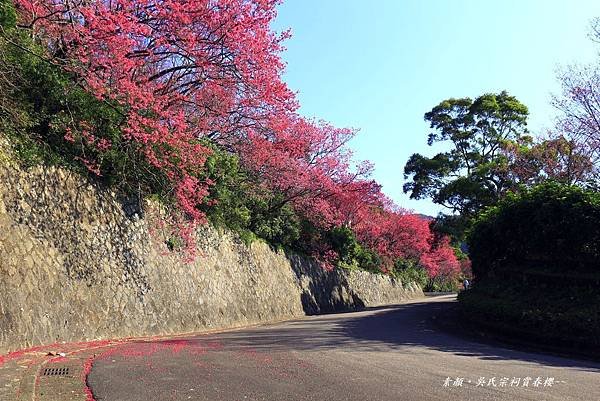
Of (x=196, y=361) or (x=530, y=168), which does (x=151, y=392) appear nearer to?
(x=196, y=361)

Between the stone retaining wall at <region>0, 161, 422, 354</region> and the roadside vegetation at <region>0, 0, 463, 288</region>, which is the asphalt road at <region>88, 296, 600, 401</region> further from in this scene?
the roadside vegetation at <region>0, 0, 463, 288</region>

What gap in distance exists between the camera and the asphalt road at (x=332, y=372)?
5566 mm

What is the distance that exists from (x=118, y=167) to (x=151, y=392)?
8059 mm

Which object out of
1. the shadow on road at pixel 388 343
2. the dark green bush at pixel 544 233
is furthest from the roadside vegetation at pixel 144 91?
the dark green bush at pixel 544 233

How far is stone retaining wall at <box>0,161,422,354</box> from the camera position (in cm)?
888

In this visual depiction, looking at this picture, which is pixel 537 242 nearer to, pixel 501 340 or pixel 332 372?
pixel 501 340

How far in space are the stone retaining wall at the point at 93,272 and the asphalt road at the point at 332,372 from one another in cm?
157

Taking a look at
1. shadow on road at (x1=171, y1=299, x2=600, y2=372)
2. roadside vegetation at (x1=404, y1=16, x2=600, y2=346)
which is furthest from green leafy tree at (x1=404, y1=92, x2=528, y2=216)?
shadow on road at (x1=171, y1=299, x2=600, y2=372)

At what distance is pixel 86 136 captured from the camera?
11.1 m

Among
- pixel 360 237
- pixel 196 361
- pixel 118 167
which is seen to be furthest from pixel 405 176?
pixel 196 361

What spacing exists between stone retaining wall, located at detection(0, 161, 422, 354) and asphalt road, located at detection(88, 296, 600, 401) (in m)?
1.57

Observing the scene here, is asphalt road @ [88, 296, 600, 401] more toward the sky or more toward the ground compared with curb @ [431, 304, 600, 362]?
more toward the sky

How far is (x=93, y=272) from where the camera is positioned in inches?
430

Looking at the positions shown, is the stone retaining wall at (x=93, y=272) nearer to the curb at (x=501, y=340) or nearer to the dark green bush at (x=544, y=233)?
the curb at (x=501, y=340)
